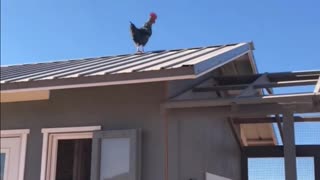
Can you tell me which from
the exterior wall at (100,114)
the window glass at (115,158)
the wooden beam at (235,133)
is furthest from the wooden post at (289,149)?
the wooden beam at (235,133)

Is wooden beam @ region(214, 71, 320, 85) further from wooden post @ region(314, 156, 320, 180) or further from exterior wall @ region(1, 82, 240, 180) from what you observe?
wooden post @ region(314, 156, 320, 180)

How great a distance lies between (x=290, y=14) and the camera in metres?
11.6

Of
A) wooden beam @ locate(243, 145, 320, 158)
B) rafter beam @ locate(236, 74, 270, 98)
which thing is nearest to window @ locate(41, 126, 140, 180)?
rafter beam @ locate(236, 74, 270, 98)

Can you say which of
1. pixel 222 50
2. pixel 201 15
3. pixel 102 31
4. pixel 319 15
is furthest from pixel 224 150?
pixel 102 31

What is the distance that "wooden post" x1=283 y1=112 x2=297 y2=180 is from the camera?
527 cm

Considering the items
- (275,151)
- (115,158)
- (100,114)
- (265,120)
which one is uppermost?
(265,120)

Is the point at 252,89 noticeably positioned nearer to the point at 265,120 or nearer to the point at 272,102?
the point at 272,102

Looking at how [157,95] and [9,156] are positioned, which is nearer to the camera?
[157,95]

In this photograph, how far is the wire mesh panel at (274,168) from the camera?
753cm

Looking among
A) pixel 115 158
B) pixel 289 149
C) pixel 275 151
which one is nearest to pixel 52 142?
pixel 115 158

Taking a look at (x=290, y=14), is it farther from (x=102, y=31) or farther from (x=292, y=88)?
(x=292, y=88)

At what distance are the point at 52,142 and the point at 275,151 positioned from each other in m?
3.32

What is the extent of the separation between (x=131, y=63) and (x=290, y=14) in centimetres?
635

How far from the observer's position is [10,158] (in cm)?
636
